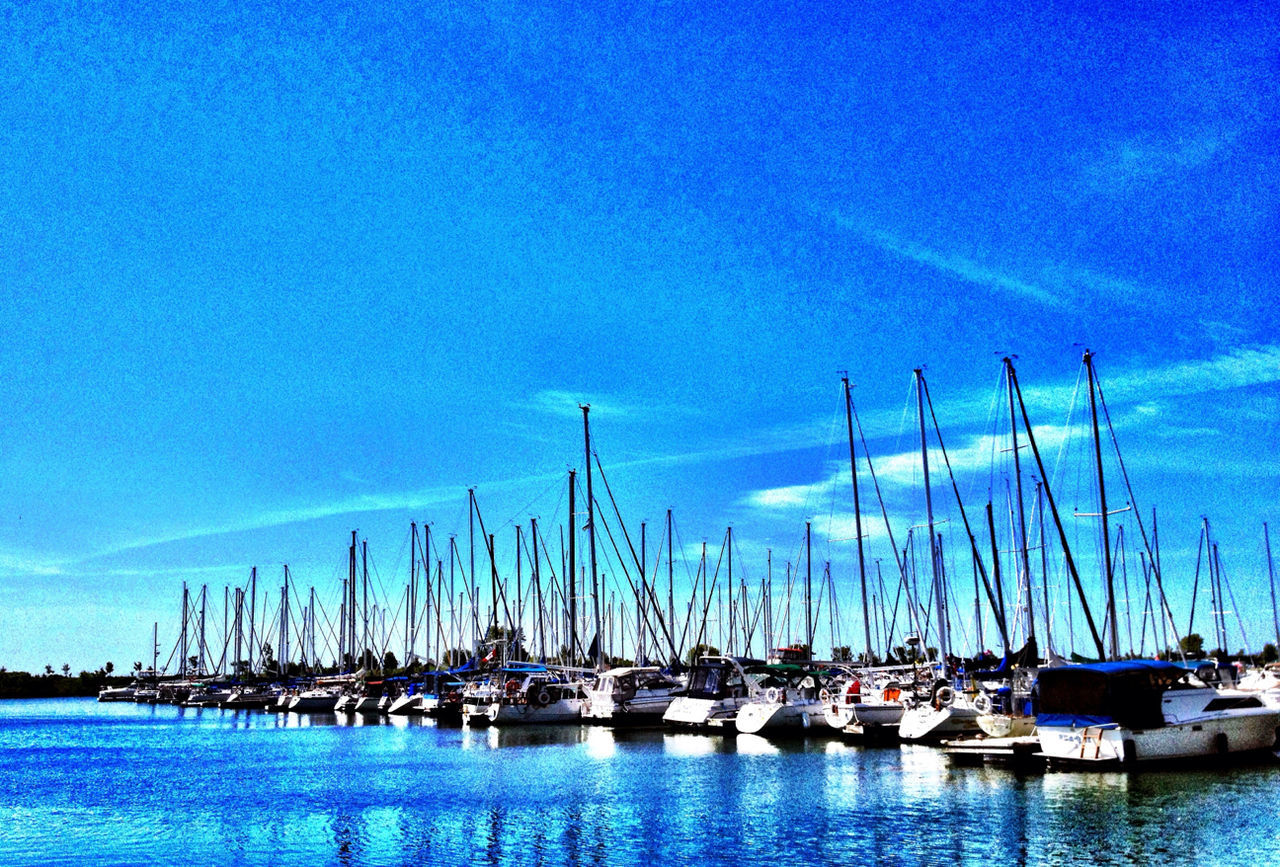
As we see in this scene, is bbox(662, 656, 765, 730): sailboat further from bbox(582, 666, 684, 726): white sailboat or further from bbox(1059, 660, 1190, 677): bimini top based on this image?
bbox(1059, 660, 1190, 677): bimini top

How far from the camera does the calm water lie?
2592 cm

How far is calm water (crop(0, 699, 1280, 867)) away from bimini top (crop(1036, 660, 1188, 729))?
1971 millimetres

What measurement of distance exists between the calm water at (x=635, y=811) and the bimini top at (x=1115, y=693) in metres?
1.97

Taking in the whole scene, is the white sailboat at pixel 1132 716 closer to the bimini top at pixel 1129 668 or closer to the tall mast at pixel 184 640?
the bimini top at pixel 1129 668

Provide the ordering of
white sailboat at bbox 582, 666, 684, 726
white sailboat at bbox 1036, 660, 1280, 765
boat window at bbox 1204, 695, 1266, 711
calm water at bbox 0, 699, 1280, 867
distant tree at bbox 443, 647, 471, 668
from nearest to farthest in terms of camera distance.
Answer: calm water at bbox 0, 699, 1280, 867 < white sailboat at bbox 1036, 660, 1280, 765 < boat window at bbox 1204, 695, 1266, 711 < white sailboat at bbox 582, 666, 684, 726 < distant tree at bbox 443, 647, 471, 668

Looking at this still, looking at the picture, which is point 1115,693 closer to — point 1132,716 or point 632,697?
point 1132,716

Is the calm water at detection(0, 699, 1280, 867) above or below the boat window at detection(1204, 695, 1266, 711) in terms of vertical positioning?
below

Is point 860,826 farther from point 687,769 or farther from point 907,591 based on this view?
point 907,591

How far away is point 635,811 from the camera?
3269 centimetres

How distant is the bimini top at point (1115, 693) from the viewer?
36.8 m

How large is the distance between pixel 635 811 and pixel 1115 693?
16.9 meters

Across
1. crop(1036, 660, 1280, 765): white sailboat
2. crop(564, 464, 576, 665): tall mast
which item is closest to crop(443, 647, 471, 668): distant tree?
crop(564, 464, 576, 665): tall mast

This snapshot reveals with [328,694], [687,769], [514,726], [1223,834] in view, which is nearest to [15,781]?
[687,769]

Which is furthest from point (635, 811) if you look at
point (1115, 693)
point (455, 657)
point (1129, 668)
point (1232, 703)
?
point (455, 657)
